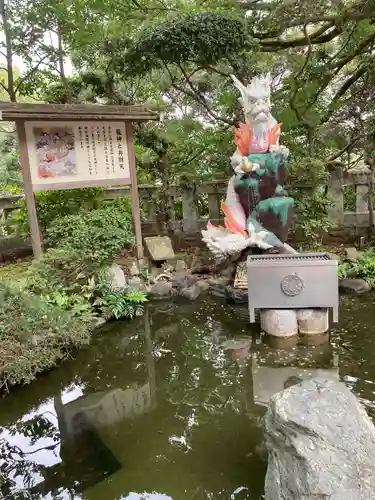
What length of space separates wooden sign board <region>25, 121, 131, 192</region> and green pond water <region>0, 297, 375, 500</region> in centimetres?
276

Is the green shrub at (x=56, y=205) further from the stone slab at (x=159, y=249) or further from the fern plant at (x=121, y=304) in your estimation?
the fern plant at (x=121, y=304)

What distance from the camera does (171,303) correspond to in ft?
25.0

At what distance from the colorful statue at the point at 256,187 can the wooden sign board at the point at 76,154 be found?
2.19 metres

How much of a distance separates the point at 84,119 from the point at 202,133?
4002 mm

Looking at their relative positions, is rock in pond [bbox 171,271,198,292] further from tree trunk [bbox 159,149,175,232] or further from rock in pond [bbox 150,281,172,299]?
tree trunk [bbox 159,149,175,232]

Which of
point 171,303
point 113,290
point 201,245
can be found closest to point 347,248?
point 201,245

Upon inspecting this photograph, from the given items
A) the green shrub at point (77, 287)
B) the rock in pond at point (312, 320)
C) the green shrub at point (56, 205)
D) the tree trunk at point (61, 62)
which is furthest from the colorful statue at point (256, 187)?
the tree trunk at point (61, 62)

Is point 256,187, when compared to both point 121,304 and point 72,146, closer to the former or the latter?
point 121,304

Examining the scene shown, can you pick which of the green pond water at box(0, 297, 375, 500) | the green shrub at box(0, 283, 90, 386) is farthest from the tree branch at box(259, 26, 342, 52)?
the green shrub at box(0, 283, 90, 386)

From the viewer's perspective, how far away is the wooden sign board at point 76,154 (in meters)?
7.06

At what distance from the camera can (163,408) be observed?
435 cm

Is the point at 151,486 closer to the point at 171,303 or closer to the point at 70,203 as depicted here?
the point at 171,303

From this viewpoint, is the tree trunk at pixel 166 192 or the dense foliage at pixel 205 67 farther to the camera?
the tree trunk at pixel 166 192

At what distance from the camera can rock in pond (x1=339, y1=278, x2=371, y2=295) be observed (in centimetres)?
739
